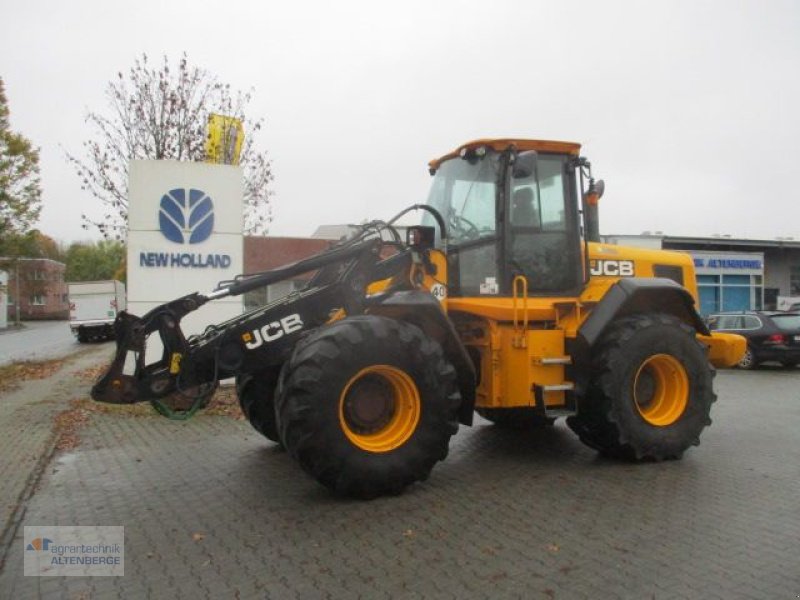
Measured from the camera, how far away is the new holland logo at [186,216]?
10969mm

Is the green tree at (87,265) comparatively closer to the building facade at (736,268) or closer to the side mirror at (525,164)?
the building facade at (736,268)

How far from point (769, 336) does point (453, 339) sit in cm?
1324

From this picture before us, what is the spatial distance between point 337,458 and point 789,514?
3336 mm

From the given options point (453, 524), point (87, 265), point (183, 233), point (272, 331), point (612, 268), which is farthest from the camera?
point (87, 265)

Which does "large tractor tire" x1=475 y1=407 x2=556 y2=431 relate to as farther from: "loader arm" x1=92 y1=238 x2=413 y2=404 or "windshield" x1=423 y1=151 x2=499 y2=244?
"loader arm" x1=92 y1=238 x2=413 y2=404

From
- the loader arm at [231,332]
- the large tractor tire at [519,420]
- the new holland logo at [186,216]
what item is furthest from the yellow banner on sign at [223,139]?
the loader arm at [231,332]

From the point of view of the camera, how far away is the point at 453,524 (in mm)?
4770

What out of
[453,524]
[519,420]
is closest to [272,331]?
[453,524]

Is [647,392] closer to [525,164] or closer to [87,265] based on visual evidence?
[525,164]

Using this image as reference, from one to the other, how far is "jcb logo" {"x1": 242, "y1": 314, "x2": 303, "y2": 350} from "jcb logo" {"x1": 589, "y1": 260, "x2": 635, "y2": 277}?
9.75 ft

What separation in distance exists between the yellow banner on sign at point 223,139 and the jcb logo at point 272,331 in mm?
10700

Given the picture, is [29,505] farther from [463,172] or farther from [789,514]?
[789,514]

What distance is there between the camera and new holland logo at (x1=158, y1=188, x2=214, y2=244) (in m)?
11.0

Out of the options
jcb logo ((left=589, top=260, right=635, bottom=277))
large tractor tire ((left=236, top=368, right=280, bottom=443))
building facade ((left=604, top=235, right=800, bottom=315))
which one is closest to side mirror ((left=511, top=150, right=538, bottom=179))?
jcb logo ((left=589, top=260, right=635, bottom=277))
